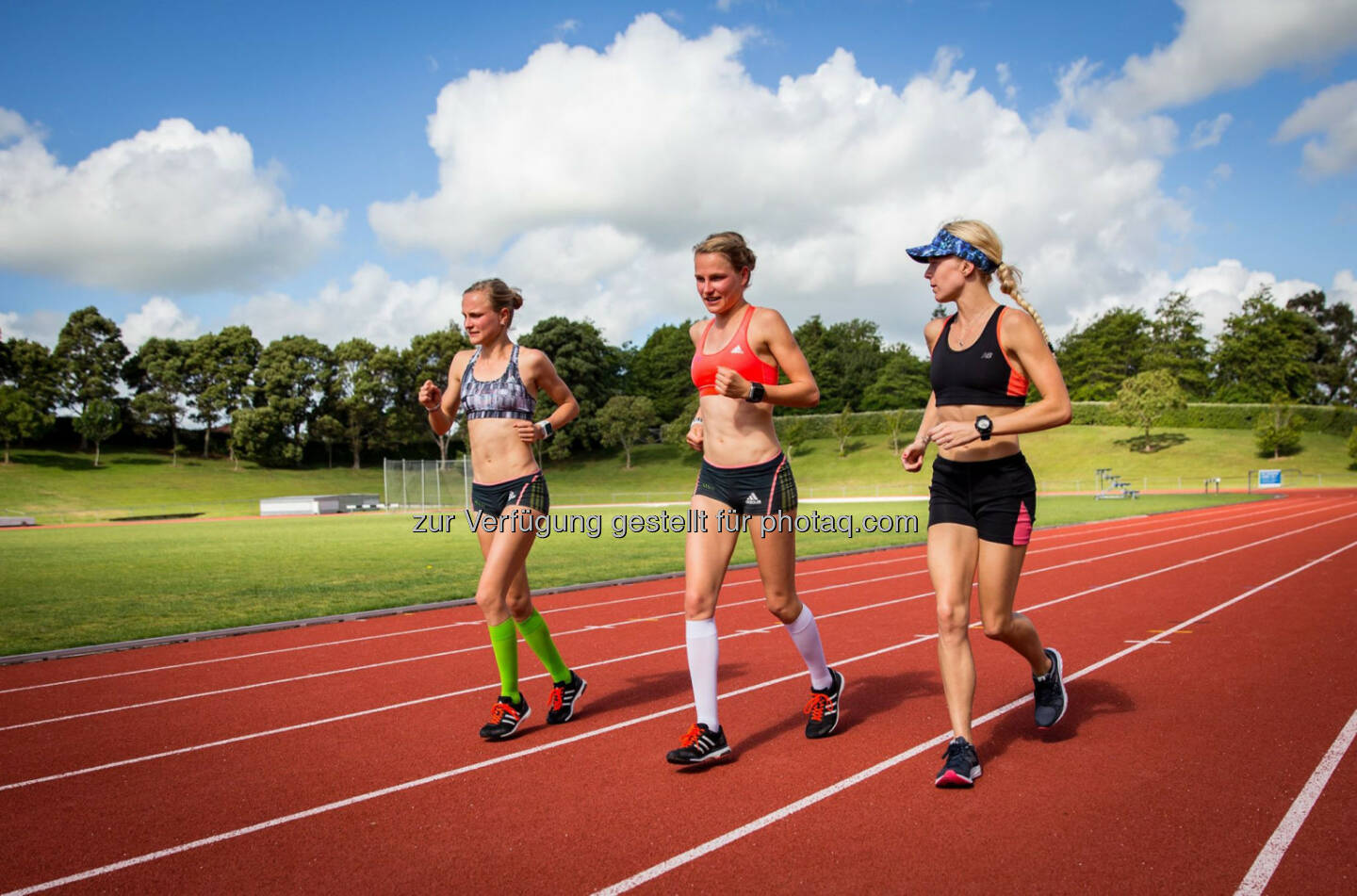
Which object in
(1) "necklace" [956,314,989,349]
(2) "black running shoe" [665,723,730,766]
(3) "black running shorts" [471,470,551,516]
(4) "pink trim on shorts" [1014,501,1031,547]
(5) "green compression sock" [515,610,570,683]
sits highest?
(1) "necklace" [956,314,989,349]

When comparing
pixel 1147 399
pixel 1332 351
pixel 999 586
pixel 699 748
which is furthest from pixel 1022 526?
pixel 1332 351

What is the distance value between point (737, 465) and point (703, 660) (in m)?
0.96

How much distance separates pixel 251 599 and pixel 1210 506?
29.2 m

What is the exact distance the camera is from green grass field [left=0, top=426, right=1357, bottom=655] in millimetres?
10172

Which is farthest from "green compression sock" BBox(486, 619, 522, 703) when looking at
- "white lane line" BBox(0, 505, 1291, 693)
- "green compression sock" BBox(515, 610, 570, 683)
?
"white lane line" BBox(0, 505, 1291, 693)

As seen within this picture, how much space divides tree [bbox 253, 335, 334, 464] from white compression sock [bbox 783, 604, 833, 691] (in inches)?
2447

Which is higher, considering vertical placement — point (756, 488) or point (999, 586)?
point (756, 488)

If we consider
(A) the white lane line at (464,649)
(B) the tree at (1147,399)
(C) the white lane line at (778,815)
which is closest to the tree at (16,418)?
(A) the white lane line at (464,649)

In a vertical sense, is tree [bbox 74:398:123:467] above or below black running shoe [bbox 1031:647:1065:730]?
above

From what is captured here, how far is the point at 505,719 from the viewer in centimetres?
473

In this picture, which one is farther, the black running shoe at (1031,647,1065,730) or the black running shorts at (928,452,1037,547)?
the black running shoe at (1031,647,1065,730)

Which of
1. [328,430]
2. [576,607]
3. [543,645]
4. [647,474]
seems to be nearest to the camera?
[543,645]

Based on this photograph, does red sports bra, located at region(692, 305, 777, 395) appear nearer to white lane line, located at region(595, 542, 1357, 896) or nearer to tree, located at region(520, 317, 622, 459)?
white lane line, located at region(595, 542, 1357, 896)

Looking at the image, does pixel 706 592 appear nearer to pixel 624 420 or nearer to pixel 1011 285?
pixel 1011 285
